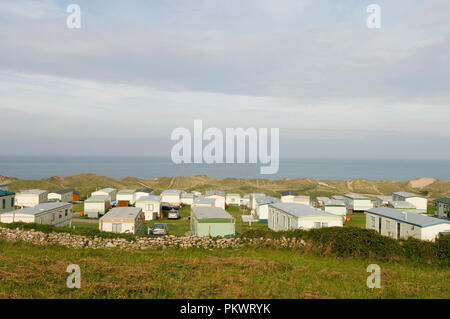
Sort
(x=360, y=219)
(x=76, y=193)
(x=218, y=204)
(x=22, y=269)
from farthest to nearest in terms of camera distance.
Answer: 1. (x=76, y=193)
2. (x=218, y=204)
3. (x=360, y=219)
4. (x=22, y=269)

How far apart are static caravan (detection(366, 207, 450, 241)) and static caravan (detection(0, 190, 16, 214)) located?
110ft

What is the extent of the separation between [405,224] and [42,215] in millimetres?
26526

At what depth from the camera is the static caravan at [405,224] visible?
20.9 m

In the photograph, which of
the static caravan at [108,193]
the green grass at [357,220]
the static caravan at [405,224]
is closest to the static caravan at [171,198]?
the static caravan at [108,193]

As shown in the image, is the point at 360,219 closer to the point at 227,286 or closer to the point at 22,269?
the point at 227,286

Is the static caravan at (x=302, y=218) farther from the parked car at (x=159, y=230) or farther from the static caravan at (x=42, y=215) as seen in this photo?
the static caravan at (x=42, y=215)

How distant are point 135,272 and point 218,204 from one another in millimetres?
34291

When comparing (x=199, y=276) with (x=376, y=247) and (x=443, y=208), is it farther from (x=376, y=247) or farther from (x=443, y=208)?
(x=443, y=208)

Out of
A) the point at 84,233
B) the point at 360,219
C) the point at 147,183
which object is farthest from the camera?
the point at 147,183

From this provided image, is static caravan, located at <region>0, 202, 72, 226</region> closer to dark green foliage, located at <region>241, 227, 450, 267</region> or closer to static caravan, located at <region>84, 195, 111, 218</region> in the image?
static caravan, located at <region>84, 195, 111, 218</region>

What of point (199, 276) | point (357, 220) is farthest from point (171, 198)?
point (199, 276)

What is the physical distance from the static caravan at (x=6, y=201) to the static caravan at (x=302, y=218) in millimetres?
25562
